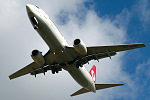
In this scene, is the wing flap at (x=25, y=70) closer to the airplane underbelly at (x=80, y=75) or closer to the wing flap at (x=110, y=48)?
the airplane underbelly at (x=80, y=75)

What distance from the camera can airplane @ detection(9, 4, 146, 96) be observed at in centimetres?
2316

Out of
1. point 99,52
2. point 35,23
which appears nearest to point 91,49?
point 99,52

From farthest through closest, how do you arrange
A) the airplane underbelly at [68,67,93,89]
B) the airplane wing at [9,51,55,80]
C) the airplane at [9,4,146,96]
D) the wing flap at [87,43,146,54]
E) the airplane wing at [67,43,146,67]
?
the airplane wing at [9,51,55,80], the airplane underbelly at [68,67,93,89], the airplane wing at [67,43,146,67], the wing flap at [87,43,146,54], the airplane at [9,4,146,96]

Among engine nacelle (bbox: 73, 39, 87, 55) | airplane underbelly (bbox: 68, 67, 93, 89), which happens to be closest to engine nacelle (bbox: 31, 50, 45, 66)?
airplane underbelly (bbox: 68, 67, 93, 89)

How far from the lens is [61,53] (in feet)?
81.5

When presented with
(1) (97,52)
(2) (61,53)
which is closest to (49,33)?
(2) (61,53)

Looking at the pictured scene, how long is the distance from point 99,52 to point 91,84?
5.42 meters

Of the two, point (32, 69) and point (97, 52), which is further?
point (32, 69)

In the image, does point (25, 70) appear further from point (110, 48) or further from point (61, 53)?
point (110, 48)

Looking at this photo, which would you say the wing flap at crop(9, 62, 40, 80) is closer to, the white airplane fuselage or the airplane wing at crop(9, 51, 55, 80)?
the airplane wing at crop(9, 51, 55, 80)

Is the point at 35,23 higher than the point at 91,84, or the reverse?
the point at 35,23

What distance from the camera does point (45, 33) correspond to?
23.2 m

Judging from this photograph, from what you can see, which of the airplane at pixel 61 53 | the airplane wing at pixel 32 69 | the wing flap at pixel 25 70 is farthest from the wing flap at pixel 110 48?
the wing flap at pixel 25 70

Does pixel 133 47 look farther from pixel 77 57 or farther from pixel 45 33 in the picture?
pixel 45 33
